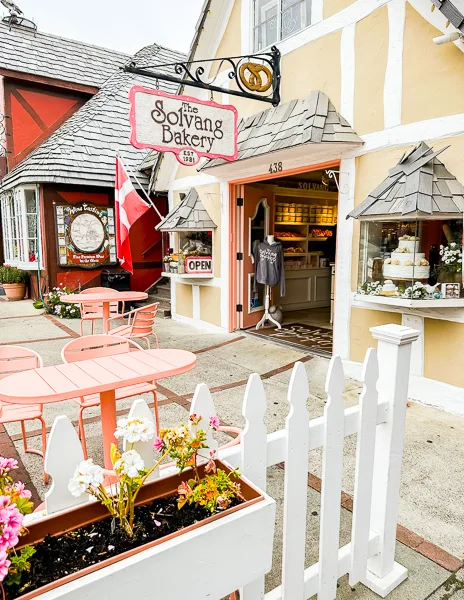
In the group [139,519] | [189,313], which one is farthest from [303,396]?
[189,313]

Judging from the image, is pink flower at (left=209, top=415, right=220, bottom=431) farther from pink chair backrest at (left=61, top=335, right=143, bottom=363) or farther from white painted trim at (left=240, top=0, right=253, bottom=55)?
white painted trim at (left=240, top=0, right=253, bottom=55)

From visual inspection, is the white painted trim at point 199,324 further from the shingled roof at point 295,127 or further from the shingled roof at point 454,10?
the shingled roof at point 454,10

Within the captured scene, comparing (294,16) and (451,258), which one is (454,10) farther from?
(294,16)

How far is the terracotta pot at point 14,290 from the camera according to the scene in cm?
1087

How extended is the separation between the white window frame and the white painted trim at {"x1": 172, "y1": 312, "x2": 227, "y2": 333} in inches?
156

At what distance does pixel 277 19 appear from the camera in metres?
5.48

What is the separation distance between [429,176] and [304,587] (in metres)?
3.47

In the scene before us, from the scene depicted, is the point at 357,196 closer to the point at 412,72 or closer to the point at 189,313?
the point at 412,72

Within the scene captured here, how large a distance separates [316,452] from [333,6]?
481cm

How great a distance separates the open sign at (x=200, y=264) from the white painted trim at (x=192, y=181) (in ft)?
4.31

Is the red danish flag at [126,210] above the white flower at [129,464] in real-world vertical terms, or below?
above

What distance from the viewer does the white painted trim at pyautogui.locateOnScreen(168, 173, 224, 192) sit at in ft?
23.3

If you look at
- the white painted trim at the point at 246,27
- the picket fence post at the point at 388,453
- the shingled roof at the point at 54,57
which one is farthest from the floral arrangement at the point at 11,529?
the shingled roof at the point at 54,57

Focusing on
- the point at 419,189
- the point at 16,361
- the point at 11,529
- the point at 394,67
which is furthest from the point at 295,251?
the point at 11,529
